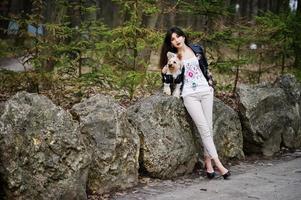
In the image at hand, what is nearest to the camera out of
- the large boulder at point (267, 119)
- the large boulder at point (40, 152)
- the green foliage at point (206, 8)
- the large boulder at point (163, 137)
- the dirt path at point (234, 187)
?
the large boulder at point (40, 152)

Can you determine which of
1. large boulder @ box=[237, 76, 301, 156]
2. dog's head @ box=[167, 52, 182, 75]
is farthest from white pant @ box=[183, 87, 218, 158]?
large boulder @ box=[237, 76, 301, 156]

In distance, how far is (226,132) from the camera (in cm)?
812

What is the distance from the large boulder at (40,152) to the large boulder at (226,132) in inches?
116

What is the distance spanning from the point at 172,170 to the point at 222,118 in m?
1.57

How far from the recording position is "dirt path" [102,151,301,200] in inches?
242

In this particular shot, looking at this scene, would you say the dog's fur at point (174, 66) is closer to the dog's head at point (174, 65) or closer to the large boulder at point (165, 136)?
the dog's head at point (174, 65)

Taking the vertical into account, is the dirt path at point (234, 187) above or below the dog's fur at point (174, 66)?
below

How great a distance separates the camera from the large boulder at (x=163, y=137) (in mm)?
6867

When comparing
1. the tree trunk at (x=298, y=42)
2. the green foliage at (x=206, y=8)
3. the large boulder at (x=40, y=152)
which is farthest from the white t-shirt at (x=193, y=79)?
the tree trunk at (x=298, y=42)

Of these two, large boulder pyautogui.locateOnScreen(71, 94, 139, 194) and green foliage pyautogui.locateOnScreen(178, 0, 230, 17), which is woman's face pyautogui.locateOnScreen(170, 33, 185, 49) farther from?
green foliage pyautogui.locateOnScreen(178, 0, 230, 17)

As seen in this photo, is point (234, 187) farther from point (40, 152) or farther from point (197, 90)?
point (40, 152)

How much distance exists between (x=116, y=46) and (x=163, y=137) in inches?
89.9

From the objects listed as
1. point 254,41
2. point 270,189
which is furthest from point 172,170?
point 254,41

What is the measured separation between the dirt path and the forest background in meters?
2.42
